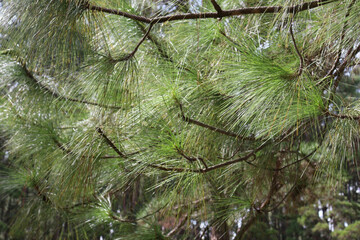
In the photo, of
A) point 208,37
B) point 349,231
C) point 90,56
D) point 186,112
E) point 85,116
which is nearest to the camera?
point 90,56

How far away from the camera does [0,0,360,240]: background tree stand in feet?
2.67

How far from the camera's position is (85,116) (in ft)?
5.55

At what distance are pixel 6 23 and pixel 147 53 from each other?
1.71 feet

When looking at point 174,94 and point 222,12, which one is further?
point 174,94

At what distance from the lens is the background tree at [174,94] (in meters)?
0.81

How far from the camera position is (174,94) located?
96 centimetres

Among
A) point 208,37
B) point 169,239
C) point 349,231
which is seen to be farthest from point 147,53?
point 349,231

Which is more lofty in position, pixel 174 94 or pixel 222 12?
pixel 222 12

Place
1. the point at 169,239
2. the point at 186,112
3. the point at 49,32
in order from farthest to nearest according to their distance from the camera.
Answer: the point at 169,239
the point at 186,112
the point at 49,32

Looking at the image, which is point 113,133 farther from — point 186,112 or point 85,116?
point 85,116

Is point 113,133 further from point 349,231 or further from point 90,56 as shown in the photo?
point 349,231

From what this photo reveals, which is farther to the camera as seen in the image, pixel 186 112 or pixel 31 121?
pixel 31 121

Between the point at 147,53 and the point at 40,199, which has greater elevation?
the point at 147,53

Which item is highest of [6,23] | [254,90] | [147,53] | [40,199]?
[6,23]
